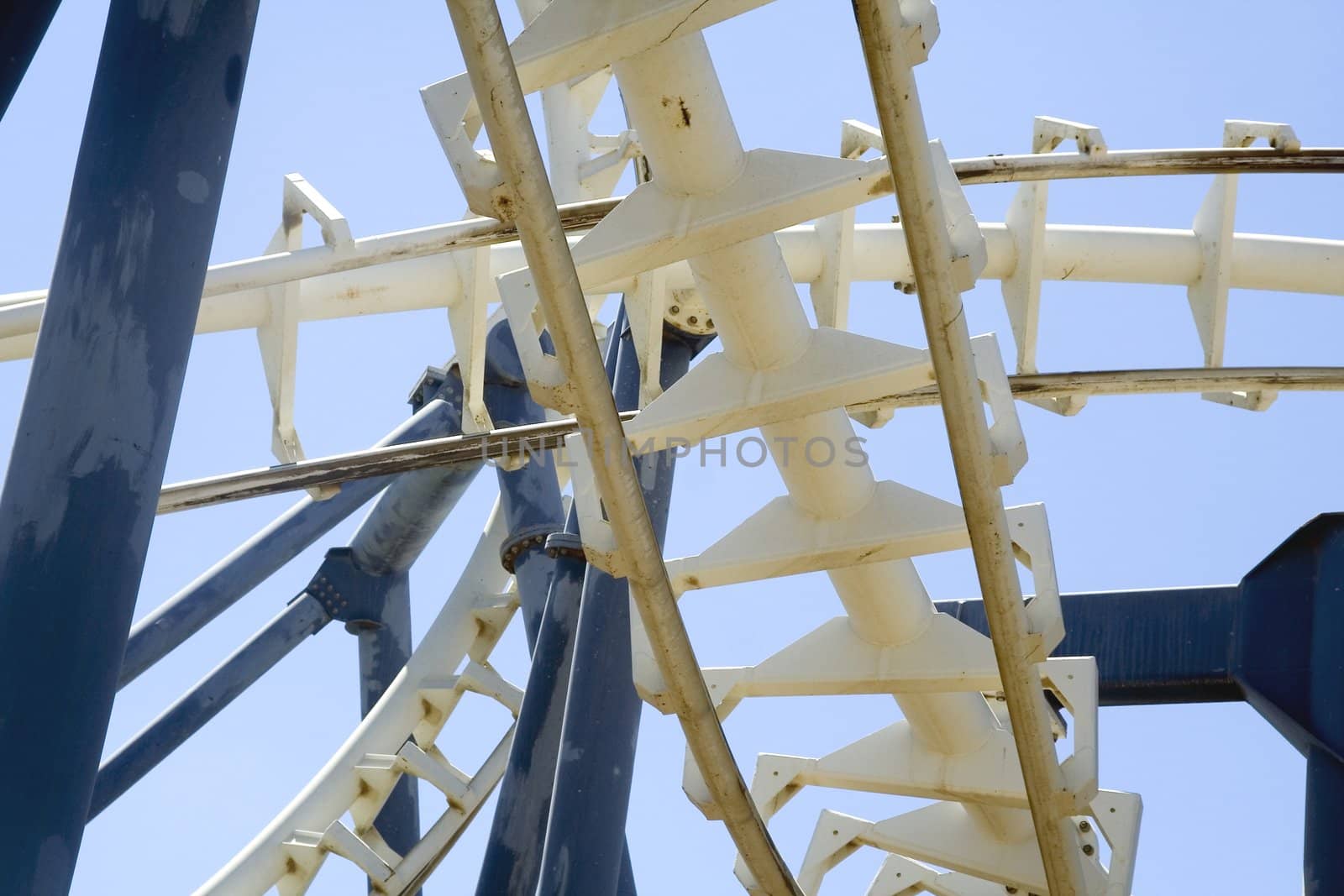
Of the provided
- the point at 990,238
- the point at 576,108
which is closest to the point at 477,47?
the point at 990,238

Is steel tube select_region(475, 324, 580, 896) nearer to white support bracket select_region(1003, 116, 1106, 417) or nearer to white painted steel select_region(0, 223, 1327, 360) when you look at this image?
white painted steel select_region(0, 223, 1327, 360)

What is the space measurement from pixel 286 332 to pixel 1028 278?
3.05m

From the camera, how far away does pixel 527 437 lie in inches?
295

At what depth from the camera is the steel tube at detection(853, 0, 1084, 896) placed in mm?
4387

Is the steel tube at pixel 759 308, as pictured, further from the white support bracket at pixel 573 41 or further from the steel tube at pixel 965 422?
the steel tube at pixel 965 422

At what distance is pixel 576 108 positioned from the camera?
28.3ft

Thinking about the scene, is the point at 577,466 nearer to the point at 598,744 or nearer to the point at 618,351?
the point at 598,744

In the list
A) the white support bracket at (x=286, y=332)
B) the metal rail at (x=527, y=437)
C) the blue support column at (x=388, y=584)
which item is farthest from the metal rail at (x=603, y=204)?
the blue support column at (x=388, y=584)

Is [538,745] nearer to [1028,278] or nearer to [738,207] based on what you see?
[1028,278]

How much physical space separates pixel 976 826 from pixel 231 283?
4.08 meters

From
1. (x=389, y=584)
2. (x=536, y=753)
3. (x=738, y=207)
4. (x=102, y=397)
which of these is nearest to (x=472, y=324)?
(x=536, y=753)

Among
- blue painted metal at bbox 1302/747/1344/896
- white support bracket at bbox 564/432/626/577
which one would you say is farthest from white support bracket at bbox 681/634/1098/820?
blue painted metal at bbox 1302/747/1344/896

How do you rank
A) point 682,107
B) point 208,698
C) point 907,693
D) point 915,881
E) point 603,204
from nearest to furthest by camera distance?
point 682,107
point 603,204
point 907,693
point 915,881
point 208,698

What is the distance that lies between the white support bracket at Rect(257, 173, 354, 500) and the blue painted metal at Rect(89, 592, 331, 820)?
2999mm
